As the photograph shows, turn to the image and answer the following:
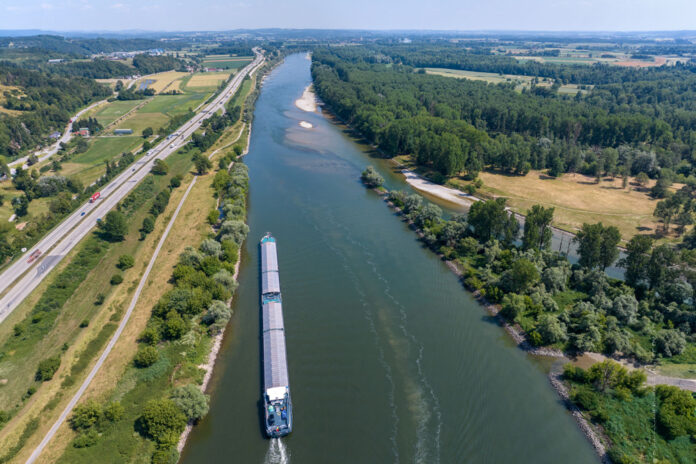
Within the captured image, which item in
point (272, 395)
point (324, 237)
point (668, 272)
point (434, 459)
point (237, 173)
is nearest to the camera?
point (434, 459)

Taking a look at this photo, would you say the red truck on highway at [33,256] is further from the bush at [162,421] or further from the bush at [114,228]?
the bush at [162,421]

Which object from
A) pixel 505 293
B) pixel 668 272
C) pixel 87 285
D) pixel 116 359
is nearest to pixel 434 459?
pixel 505 293

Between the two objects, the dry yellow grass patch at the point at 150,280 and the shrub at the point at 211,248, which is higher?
the shrub at the point at 211,248

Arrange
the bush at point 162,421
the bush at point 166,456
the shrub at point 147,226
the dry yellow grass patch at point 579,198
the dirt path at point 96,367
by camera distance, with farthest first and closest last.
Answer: the dry yellow grass patch at point 579,198, the shrub at point 147,226, the bush at point 162,421, the dirt path at point 96,367, the bush at point 166,456

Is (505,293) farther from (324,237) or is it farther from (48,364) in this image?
(48,364)

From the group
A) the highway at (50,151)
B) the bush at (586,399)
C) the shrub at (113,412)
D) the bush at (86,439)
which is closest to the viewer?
the bush at (86,439)

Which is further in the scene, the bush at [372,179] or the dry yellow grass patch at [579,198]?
the bush at [372,179]

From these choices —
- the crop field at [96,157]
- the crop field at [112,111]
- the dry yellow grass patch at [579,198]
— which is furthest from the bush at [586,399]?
the crop field at [112,111]
